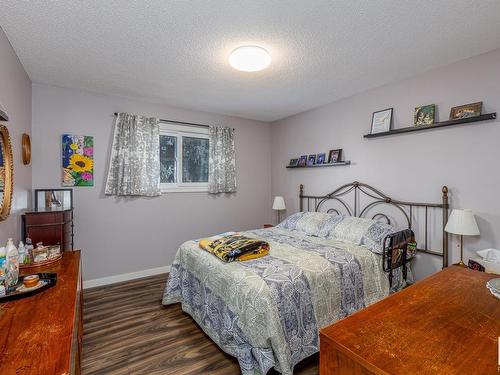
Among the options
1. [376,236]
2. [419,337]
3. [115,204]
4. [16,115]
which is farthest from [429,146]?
[16,115]

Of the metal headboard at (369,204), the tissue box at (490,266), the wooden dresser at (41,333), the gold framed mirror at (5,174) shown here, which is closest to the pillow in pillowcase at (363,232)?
the metal headboard at (369,204)

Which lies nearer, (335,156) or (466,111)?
(466,111)

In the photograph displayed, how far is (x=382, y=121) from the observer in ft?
9.98

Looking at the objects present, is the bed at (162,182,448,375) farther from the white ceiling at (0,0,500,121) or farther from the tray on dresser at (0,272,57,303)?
the white ceiling at (0,0,500,121)

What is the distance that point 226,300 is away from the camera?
1.97 meters

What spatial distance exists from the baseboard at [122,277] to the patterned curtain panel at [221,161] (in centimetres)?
139

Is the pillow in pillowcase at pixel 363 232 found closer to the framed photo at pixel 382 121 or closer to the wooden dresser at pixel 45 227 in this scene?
the framed photo at pixel 382 121

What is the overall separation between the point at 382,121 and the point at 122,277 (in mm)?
3854

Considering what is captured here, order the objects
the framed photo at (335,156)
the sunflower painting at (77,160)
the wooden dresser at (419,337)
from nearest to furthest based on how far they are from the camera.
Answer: the wooden dresser at (419,337) → the sunflower painting at (77,160) → the framed photo at (335,156)

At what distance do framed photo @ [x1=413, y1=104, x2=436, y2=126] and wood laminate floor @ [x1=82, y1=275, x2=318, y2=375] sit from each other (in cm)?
246

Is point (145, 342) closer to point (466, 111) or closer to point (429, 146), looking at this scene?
point (429, 146)

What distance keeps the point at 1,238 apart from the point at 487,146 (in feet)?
13.3

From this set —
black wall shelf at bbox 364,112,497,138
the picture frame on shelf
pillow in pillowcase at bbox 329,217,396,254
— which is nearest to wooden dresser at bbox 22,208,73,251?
pillow in pillowcase at bbox 329,217,396,254

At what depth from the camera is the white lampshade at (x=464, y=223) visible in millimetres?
2158
